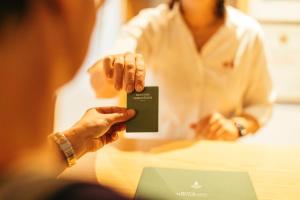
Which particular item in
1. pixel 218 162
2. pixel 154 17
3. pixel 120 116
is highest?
pixel 154 17

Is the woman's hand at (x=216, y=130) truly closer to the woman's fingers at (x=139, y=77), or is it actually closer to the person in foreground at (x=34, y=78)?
the woman's fingers at (x=139, y=77)

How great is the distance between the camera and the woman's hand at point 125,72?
64 cm

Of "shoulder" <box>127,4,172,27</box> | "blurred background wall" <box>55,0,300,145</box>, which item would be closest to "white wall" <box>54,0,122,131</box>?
"blurred background wall" <box>55,0,300,145</box>

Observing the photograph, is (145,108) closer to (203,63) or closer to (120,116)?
(120,116)

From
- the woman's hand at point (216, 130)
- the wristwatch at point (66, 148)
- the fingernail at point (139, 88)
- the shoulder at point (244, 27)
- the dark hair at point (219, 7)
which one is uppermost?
the dark hair at point (219, 7)

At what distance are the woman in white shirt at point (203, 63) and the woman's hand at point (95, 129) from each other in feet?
1.48

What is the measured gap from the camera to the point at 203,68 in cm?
118

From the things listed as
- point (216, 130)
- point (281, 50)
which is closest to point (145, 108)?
point (216, 130)

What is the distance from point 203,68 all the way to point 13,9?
0.92 meters

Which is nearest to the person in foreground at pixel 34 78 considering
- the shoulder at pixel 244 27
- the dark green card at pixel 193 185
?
the dark green card at pixel 193 185

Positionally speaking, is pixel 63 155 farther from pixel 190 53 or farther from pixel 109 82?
pixel 190 53

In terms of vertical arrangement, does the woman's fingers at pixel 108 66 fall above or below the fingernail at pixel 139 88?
above

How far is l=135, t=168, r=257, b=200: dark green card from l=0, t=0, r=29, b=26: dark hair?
36 centimetres

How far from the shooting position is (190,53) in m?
1.19
